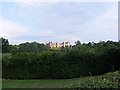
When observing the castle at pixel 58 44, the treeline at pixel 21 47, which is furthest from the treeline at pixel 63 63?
the castle at pixel 58 44

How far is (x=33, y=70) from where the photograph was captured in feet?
39.4

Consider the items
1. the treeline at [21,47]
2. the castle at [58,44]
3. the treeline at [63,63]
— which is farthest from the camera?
the castle at [58,44]

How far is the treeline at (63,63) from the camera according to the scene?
38.5 feet

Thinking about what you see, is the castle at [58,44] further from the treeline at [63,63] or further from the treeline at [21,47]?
the treeline at [63,63]

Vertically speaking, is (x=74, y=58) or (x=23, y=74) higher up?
(x=74, y=58)

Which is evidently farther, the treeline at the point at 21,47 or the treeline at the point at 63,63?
the treeline at the point at 21,47

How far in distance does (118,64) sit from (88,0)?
637cm

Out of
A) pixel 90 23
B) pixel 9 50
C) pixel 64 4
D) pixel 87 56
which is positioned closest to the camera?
pixel 64 4

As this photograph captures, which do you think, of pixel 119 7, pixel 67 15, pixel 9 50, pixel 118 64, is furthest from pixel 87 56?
pixel 9 50

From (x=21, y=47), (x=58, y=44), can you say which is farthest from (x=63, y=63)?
(x=21, y=47)

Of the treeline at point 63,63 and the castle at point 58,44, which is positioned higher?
the castle at point 58,44

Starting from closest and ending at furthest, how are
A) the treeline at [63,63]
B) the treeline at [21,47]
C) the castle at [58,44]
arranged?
the treeline at [63,63] < the treeline at [21,47] < the castle at [58,44]

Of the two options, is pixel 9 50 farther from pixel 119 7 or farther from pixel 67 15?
pixel 119 7

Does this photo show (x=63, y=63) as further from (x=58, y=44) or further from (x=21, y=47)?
(x=21, y=47)
